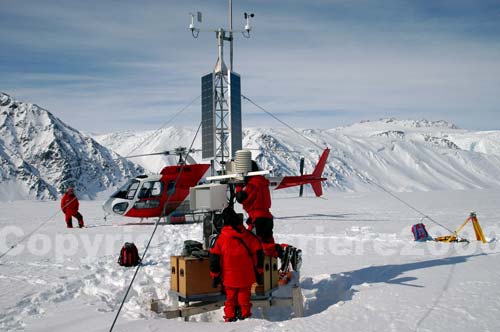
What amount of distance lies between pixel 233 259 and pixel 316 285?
232 centimetres

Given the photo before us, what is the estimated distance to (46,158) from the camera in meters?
175

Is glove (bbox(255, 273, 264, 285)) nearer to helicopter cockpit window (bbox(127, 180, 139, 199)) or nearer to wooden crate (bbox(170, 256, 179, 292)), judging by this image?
wooden crate (bbox(170, 256, 179, 292))

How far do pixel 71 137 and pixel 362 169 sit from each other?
130238mm

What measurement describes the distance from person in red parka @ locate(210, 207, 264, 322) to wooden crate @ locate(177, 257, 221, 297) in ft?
1.17

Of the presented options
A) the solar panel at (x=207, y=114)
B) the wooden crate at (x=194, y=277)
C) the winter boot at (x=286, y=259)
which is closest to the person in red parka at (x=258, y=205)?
the winter boot at (x=286, y=259)

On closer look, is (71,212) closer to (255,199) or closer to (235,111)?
(235,111)

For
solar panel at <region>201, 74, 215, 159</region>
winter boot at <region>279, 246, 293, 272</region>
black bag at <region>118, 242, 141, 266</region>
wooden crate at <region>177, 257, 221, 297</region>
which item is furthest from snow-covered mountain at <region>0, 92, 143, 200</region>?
wooden crate at <region>177, 257, 221, 297</region>

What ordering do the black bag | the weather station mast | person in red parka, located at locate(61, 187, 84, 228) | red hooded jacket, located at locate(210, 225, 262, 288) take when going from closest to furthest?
red hooded jacket, located at locate(210, 225, 262, 288)
the black bag
the weather station mast
person in red parka, located at locate(61, 187, 84, 228)

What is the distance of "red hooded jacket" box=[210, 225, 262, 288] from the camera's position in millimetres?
5547

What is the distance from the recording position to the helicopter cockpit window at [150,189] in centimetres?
1590

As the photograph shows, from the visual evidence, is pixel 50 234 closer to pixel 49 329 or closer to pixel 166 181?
pixel 166 181

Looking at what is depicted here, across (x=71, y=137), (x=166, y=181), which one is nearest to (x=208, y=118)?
(x=166, y=181)

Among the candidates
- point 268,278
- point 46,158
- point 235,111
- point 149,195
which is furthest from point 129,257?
point 46,158

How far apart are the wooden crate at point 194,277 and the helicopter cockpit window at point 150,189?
10.2m
